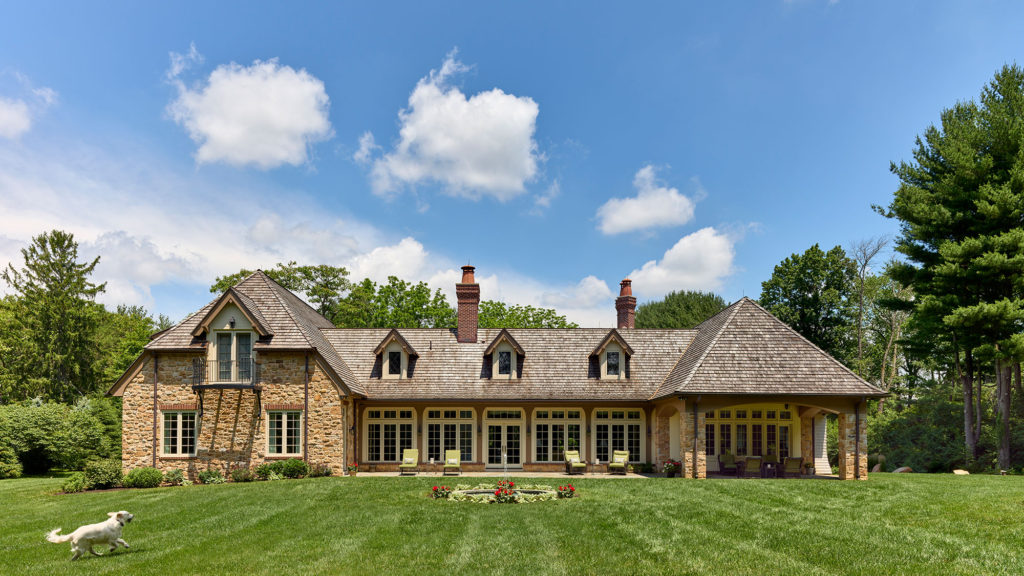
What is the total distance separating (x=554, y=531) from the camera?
11.3 metres

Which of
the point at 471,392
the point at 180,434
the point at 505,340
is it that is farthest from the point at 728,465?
the point at 180,434

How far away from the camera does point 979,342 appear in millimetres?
24375

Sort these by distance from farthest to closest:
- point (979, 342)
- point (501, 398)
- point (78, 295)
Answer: point (78, 295) < point (979, 342) < point (501, 398)

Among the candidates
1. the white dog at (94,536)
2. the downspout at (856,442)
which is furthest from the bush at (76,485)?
the downspout at (856,442)

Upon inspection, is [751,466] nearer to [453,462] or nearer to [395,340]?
[453,462]

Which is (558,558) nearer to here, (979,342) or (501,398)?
(501,398)

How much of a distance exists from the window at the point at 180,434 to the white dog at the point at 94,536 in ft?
37.8

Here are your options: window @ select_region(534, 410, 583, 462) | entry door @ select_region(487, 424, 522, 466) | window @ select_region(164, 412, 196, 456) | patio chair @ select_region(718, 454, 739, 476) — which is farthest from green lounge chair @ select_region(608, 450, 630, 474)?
window @ select_region(164, 412, 196, 456)

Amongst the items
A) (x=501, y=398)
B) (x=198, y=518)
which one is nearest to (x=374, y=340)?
(x=501, y=398)

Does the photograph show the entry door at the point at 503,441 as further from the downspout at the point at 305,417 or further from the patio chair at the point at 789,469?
the patio chair at the point at 789,469

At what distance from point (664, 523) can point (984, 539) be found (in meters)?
5.24

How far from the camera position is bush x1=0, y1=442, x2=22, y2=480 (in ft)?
80.2

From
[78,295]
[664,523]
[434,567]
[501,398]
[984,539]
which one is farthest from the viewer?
[78,295]

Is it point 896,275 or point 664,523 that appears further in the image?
point 896,275
